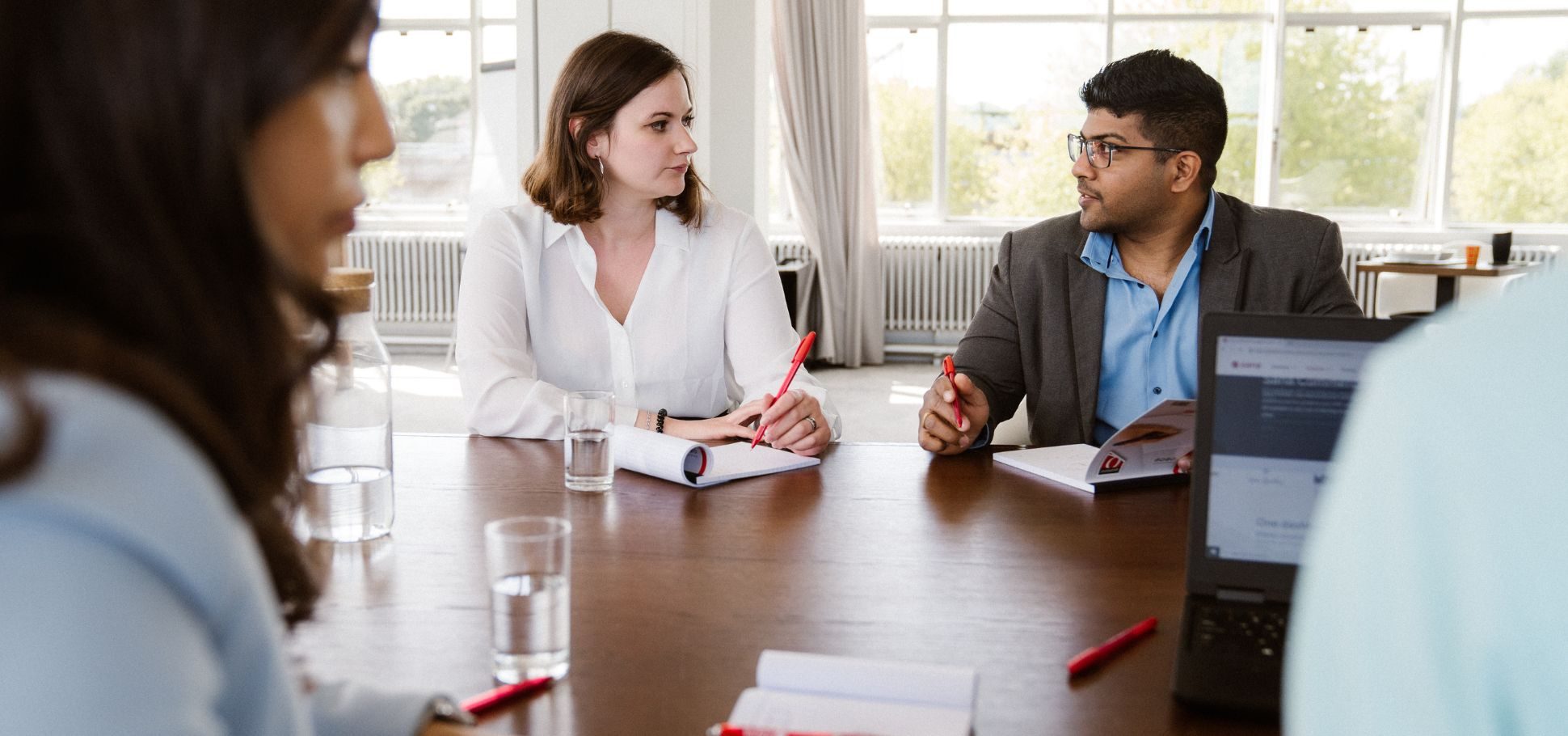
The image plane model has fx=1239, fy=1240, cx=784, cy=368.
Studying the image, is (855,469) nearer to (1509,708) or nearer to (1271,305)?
(1271,305)

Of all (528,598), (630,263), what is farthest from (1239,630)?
(630,263)

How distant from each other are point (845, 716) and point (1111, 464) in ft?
2.79

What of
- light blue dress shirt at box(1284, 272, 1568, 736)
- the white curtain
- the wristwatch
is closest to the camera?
light blue dress shirt at box(1284, 272, 1568, 736)

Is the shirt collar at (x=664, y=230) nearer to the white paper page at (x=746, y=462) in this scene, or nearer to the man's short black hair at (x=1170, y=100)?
the white paper page at (x=746, y=462)

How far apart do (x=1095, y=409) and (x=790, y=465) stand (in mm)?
794

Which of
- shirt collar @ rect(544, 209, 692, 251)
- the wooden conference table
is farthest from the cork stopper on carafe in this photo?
shirt collar @ rect(544, 209, 692, 251)

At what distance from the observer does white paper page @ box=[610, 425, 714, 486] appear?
63.4 inches

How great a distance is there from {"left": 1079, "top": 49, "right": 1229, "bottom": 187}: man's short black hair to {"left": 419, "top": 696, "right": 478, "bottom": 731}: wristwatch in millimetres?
2039

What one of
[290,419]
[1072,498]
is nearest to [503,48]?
[1072,498]

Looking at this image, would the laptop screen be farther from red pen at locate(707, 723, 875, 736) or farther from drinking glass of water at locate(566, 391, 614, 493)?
drinking glass of water at locate(566, 391, 614, 493)

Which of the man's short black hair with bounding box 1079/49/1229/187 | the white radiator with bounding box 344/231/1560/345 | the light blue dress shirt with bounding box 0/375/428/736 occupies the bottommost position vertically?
the white radiator with bounding box 344/231/1560/345

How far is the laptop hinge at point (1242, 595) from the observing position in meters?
1.15

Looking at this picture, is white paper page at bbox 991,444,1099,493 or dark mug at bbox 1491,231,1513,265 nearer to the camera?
white paper page at bbox 991,444,1099,493

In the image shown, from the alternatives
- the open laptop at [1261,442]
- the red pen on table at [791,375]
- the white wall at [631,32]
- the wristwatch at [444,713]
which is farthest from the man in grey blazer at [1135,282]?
the white wall at [631,32]
